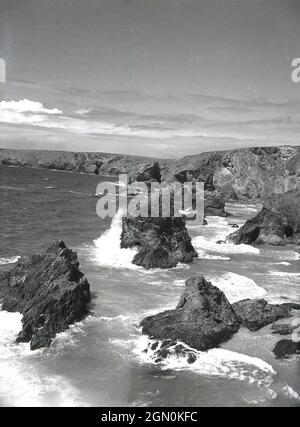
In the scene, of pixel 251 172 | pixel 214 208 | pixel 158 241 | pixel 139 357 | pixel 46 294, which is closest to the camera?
pixel 139 357

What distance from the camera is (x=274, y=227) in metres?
47.5

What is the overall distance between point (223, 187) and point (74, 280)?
93.6m

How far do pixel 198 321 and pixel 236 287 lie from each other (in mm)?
8879

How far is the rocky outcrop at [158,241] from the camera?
1395 inches

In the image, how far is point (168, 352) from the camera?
19.6m

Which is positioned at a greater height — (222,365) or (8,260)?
(8,260)

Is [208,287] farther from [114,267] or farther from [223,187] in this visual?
[223,187]

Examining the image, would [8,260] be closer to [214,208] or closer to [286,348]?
[286,348]

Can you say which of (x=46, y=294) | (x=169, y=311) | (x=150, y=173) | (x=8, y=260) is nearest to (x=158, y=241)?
(x=8, y=260)

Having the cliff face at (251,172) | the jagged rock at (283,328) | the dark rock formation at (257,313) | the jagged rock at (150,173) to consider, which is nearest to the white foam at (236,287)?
the dark rock formation at (257,313)

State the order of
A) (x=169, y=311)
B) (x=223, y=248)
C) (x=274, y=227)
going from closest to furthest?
(x=169, y=311) < (x=223, y=248) < (x=274, y=227)

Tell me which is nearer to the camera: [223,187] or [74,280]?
[74,280]
